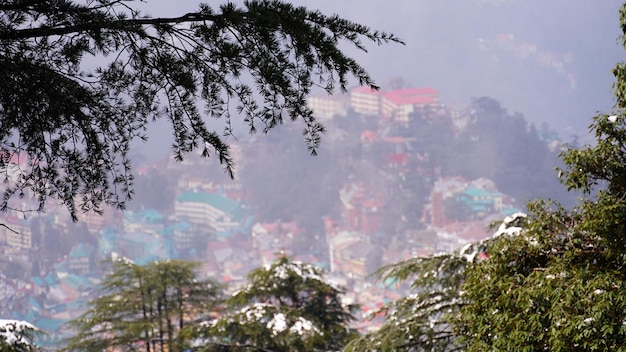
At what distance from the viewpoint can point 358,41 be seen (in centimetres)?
230

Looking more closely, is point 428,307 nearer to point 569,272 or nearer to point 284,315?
point 569,272

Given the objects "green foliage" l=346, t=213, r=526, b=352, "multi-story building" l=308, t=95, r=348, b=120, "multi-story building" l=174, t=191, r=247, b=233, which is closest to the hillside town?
"multi-story building" l=174, t=191, r=247, b=233

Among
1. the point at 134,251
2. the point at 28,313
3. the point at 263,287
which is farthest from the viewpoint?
the point at 134,251

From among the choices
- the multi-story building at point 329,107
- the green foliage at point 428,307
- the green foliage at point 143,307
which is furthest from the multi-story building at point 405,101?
the green foliage at point 428,307

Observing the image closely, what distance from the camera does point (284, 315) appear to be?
302 inches

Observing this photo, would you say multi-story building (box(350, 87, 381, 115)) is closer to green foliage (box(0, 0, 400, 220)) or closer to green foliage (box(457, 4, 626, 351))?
green foliage (box(457, 4, 626, 351))

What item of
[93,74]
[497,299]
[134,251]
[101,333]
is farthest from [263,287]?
[134,251]

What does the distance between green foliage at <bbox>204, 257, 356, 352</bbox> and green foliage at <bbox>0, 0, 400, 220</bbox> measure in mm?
5067

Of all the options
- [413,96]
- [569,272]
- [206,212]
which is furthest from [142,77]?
[413,96]

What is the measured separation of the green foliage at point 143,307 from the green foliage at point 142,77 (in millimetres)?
6694

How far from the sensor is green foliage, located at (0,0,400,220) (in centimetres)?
224

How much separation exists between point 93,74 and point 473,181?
2146 inches

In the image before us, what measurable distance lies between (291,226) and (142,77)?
51.8 m

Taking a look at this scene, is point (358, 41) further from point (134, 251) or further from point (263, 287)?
point (134, 251)
